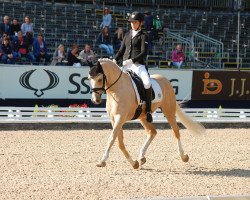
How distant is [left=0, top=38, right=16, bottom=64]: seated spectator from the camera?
56.6 ft

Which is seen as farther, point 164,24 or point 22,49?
point 164,24

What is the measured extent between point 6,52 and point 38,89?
1503 millimetres

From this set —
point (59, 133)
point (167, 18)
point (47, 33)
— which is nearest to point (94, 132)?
point (59, 133)

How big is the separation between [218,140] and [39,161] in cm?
497

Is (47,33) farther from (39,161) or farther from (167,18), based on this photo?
(39,161)

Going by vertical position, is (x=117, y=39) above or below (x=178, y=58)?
above

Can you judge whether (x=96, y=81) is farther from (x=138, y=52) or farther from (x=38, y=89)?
(x=38, y=89)

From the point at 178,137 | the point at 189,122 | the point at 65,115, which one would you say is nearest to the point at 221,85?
the point at 65,115

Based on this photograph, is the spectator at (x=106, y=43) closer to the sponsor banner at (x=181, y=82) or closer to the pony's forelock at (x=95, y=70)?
the sponsor banner at (x=181, y=82)

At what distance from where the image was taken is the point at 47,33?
22000 mm

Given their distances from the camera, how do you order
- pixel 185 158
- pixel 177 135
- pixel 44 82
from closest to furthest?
pixel 185 158
pixel 177 135
pixel 44 82

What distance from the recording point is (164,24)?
25.4 meters

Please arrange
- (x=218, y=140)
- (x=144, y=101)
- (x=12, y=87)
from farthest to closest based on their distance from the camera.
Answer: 1. (x=12, y=87)
2. (x=218, y=140)
3. (x=144, y=101)

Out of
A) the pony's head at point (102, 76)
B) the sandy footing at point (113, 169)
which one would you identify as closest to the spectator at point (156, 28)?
the sandy footing at point (113, 169)
